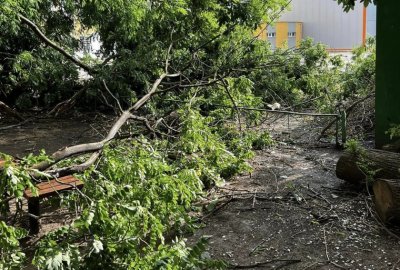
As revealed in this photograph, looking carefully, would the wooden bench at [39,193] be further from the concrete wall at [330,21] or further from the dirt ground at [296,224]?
the concrete wall at [330,21]

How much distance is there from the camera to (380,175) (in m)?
4.39

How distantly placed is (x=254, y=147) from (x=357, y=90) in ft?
9.80

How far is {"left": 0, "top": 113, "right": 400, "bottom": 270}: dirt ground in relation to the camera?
3.37 meters

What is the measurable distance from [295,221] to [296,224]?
0.06 m

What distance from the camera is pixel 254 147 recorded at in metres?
6.52

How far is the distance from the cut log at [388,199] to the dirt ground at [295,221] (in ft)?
0.32

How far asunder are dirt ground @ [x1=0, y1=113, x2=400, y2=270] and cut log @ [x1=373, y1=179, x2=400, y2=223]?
0.32 feet

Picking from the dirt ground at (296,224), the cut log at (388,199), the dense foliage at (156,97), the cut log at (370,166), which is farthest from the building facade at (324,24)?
the cut log at (388,199)

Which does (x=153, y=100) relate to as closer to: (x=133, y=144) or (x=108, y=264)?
(x=133, y=144)

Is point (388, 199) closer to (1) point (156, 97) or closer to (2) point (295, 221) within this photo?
(2) point (295, 221)

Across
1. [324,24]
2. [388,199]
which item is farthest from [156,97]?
[324,24]

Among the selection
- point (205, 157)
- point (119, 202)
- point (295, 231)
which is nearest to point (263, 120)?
point (205, 157)

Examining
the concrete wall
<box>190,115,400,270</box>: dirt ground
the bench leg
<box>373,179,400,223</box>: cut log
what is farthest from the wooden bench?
the concrete wall

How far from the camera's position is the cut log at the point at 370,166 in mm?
4375
